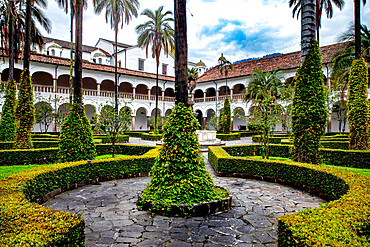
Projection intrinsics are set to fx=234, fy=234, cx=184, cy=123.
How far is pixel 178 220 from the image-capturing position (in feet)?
12.9

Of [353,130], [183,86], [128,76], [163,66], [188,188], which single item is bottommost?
[188,188]

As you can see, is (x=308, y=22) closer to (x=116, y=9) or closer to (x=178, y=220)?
(x=178, y=220)

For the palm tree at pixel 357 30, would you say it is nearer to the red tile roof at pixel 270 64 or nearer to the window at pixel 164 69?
the red tile roof at pixel 270 64

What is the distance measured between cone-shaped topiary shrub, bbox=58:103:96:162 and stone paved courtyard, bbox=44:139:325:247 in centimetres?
193

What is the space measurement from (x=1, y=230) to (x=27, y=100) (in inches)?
389

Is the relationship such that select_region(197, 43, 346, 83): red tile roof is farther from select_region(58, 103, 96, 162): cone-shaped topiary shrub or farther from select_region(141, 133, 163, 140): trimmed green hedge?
select_region(58, 103, 96, 162): cone-shaped topiary shrub

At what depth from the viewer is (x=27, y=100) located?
10398 millimetres

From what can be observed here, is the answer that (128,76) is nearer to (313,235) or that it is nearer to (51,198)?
(51,198)

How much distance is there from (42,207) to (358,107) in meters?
12.0

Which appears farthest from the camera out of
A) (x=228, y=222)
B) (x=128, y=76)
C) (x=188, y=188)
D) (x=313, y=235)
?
(x=128, y=76)

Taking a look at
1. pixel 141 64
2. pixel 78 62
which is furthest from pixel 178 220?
pixel 141 64

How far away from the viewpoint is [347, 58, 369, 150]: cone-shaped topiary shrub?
33.3ft

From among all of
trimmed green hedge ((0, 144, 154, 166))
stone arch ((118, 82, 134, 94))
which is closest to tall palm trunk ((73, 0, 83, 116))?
trimmed green hedge ((0, 144, 154, 166))

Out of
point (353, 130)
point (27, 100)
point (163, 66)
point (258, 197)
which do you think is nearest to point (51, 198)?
point (258, 197)
